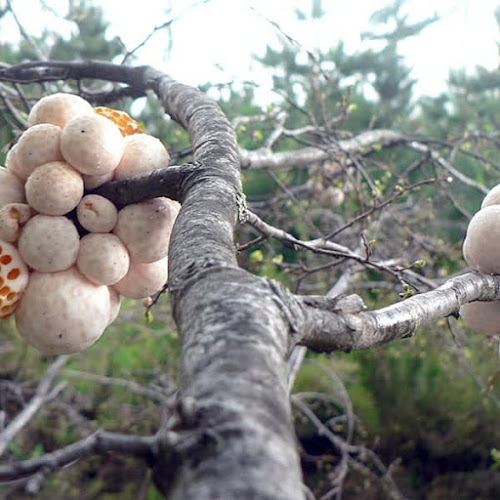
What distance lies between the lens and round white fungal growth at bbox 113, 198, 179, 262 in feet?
4.83

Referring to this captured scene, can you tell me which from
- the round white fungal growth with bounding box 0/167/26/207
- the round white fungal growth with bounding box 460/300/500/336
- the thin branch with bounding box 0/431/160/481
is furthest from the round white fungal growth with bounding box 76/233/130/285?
the round white fungal growth with bounding box 460/300/500/336

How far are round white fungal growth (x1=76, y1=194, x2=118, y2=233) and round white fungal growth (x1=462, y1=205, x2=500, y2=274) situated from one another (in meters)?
0.97

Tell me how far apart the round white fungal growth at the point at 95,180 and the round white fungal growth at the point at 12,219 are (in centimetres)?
16

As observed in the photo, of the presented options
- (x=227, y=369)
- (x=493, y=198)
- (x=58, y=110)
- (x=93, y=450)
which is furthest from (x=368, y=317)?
(x=58, y=110)

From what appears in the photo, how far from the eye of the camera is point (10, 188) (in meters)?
1.50

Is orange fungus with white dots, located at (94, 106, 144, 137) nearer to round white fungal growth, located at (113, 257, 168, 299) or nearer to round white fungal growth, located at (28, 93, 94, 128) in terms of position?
round white fungal growth, located at (28, 93, 94, 128)

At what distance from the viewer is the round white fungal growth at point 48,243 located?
4.64 feet

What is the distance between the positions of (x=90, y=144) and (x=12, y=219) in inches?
10.6

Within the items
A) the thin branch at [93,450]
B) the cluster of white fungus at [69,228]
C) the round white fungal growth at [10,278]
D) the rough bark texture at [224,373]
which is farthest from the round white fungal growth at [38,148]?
the thin branch at [93,450]

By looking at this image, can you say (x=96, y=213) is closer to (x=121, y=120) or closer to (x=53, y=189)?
(x=53, y=189)

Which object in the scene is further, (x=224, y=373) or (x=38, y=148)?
(x=38, y=148)

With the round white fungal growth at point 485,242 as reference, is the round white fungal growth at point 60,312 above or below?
below

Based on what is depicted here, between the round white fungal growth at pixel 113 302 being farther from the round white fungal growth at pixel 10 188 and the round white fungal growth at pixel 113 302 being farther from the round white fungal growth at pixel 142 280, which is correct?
the round white fungal growth at pixel 10 188

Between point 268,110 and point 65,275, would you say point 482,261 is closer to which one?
point 65,275
